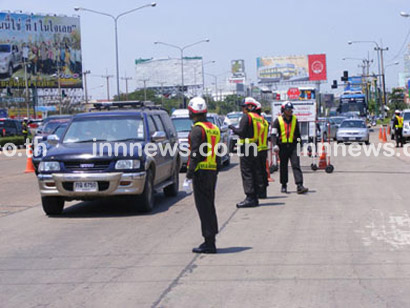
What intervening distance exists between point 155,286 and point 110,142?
6.08 meters

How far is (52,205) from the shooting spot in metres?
13.0

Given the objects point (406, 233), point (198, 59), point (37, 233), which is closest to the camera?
point (406, 233)

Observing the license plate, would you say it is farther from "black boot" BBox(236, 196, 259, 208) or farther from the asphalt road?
"black boot" BBox(236, 196, 259, 208)

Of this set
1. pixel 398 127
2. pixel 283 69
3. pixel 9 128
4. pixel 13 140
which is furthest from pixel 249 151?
pixel 283 69

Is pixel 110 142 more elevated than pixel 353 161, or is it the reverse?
pixel 110 142

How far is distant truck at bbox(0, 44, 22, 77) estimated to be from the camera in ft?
263

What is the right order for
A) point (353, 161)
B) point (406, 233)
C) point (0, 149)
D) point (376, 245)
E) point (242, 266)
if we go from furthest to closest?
point (0, 149) → point (353, 161) → point (406, 233) → point (376, 245) → point (242, 266)

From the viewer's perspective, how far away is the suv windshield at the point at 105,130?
13.5 meters

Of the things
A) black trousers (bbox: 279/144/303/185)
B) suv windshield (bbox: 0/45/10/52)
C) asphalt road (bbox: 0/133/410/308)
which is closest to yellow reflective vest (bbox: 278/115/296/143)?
black trousers (bbox: 279/144/303/185)

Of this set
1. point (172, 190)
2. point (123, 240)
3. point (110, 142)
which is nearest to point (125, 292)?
point (123, 240)

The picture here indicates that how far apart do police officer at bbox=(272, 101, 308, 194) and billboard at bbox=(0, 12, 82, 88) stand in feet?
216

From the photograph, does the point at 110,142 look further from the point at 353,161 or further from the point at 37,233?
the point at 353,161

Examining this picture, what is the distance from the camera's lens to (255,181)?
13641 millimetres

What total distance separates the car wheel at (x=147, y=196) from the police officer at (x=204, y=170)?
11.9 feet
